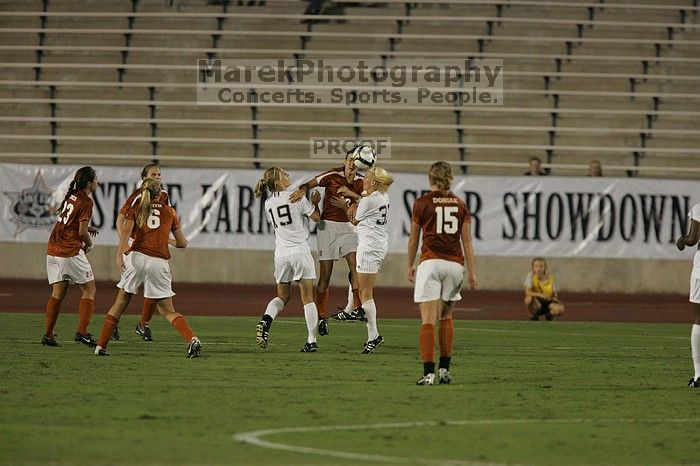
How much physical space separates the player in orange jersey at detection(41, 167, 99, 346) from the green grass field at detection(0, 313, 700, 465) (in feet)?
1.55

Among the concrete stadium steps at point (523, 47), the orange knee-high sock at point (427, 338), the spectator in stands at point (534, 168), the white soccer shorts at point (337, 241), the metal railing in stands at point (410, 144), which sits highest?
the concrete stadium steps at point (523, 47)

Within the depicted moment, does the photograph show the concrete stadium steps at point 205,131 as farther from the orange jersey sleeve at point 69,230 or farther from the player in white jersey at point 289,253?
the player in white jersey at point 289,253

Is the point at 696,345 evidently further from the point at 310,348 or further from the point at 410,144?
the point at 410,144

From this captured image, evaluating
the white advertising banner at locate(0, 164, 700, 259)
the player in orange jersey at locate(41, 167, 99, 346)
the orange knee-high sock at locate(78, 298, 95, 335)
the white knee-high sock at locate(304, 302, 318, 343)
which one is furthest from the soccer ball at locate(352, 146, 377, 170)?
the white advertising banner at locate(0, 164, 700, 259)

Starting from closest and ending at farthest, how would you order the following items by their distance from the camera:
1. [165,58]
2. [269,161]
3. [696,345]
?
[696,345], [269,161], [165,58]

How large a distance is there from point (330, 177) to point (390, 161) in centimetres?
1207

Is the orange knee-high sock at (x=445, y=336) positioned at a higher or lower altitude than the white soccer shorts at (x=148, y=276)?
lower

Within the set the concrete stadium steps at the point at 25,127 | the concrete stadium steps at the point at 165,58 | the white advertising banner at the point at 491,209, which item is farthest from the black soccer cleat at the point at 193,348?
the concrete stadium steps at the point at 165,58

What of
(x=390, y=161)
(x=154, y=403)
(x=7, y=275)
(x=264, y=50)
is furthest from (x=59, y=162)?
(x=154, y=403)

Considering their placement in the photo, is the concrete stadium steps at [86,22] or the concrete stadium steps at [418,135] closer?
the concrete stadium steps at [418,135]

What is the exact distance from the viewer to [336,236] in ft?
59.0

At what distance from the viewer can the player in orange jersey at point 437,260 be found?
11914 millimetres

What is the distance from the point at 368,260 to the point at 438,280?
414cm

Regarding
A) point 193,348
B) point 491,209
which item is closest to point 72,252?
point 193,348
